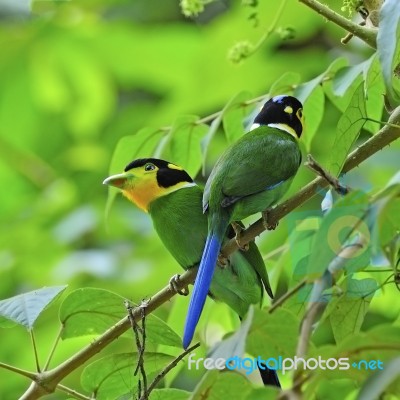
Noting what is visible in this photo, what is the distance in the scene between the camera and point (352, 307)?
1066 mm

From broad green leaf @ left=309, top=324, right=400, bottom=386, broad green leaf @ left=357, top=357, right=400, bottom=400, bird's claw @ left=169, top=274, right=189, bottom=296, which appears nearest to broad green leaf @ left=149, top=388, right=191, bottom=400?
bird's claw @ left=169, top=274, right=189, bottom=296

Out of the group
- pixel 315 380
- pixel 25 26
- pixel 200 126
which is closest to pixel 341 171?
pixel 315 380

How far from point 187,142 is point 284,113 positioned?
219mm

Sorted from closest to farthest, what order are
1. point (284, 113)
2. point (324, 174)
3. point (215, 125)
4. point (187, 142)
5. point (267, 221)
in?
point (324, 174) < point (267, 221) < point (215, 125) < point (187, 142) < point (284, 113)

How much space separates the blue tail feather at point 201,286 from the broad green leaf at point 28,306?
0.58 ft

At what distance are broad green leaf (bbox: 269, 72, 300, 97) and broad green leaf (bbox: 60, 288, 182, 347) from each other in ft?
1.52

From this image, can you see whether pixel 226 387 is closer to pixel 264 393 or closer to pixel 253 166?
pixel 264 393

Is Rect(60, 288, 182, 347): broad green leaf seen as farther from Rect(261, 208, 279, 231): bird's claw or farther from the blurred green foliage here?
the blurred green foliage

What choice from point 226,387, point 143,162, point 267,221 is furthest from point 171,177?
point 226,387

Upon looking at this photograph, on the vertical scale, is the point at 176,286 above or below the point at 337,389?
above

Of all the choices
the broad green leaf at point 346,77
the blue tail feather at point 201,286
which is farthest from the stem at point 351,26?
the blue tail feather at point 201,286

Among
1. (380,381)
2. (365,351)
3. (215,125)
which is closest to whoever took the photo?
(380,381)

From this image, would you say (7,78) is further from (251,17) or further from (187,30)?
(251,17)

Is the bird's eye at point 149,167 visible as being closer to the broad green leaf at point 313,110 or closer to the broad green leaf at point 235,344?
the broad green leaf at point 313,110
